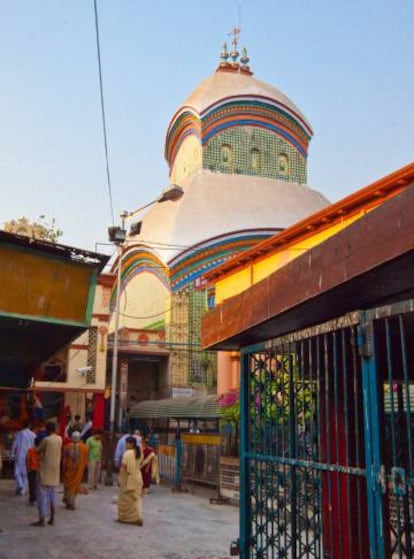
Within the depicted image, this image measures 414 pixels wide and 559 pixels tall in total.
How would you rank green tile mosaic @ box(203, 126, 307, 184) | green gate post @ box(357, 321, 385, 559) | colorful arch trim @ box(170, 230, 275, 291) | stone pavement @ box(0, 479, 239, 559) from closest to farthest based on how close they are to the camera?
green gate post @ box(357, 321, 385, 559) < stone pavement @ box(0, 479, 239, 559) < colorful arch trim @ box(170, 230, 275, 291) < green tile mosaic @ box(203, 126, 307, 184)

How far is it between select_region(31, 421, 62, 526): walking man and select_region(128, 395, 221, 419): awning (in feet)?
23.1

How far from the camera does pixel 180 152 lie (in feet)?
103

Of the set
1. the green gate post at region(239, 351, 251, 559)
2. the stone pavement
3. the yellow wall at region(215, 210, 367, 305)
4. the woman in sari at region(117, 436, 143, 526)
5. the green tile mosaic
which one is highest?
the green tile mosaic

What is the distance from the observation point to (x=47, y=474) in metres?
8.38

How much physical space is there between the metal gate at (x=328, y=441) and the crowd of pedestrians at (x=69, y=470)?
14.3 feet

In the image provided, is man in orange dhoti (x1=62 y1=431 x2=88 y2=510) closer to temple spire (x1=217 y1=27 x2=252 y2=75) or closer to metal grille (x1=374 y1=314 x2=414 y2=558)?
metal grille (x1=374 y1=314 x2=414 y2=558)

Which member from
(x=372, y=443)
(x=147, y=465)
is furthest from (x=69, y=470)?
(x=372, y=443)

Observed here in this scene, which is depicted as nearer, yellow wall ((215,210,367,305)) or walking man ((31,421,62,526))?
walking man ((31,421,62,526))

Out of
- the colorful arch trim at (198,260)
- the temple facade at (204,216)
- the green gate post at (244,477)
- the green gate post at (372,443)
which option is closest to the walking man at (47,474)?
the green gate post at (244,477)

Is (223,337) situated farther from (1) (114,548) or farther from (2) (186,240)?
(2) (186,240)

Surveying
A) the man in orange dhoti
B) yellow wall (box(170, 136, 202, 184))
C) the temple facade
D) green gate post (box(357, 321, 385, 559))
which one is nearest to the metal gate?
green gate post (box(357, 321, 385, 559))

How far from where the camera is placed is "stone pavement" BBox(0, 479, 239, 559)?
22.8 feet

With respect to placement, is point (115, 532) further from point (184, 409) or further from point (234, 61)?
point (234, 61)

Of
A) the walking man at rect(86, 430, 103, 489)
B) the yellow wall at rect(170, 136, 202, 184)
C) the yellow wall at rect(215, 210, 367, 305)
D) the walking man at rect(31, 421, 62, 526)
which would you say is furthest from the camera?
the yellow wall at rect(170, 136, 202, 184)
